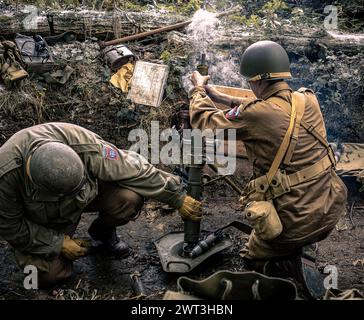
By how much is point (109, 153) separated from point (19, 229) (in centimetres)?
90

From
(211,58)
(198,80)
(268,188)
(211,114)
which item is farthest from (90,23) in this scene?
(268,188)

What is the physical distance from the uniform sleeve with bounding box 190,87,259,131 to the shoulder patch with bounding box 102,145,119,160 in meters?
0.68

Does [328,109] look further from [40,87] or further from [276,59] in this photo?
[40,87]

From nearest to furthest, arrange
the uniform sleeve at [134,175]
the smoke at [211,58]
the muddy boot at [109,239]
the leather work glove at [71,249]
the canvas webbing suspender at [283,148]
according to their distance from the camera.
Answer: the canvas webbing suspender at [283,148] → the uniform sleeve at [134,175] → the leather work glove at [71,249] → the muddy boot at [109,239] → the smoke at [211,58]

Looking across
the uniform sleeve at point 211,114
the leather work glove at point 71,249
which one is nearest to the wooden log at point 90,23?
the uniform sleeve at point 211,114

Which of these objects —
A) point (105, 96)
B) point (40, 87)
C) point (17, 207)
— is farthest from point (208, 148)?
point (40, 87)

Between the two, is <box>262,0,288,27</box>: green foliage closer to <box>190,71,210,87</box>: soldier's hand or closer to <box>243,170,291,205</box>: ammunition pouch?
<box>190,71,210,87</box>: soldier's hand

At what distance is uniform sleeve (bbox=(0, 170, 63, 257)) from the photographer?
3.84m

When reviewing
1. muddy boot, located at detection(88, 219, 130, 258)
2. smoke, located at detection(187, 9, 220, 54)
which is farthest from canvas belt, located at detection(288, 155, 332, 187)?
smoke, located at detection(187, 9, 220, 54)

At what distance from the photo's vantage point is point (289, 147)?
151 inches

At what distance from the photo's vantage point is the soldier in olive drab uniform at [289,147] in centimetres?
383

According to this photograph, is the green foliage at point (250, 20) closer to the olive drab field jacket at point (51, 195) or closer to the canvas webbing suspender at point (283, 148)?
the canvas webbing suspender at point (283, 148)

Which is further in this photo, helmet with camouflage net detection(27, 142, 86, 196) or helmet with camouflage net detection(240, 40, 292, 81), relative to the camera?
helmet with camouflage net detection(240, 40, 292, 81)

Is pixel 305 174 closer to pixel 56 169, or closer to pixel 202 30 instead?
pixel 56 169
